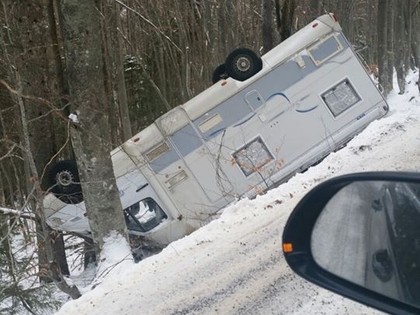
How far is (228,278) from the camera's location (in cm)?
533

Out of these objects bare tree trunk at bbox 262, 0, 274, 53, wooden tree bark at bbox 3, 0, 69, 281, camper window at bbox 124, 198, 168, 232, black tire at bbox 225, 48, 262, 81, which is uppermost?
wooden tree bark at bbox 3, 0, 69, 281

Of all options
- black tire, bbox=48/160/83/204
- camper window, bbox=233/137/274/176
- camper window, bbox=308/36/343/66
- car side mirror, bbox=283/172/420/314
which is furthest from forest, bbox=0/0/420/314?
car side mirror, bbox=283/172/420/314

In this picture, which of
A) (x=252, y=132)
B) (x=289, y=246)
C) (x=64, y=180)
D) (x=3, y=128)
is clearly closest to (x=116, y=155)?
(x=64, y=180)

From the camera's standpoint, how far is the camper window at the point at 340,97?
10711mm

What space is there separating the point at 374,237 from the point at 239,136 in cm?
835

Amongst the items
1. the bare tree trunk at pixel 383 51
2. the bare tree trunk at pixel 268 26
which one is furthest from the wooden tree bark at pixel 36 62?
the bare tree trunk at pixel 383 51

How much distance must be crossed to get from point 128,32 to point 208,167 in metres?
12.4

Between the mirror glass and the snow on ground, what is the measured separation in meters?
2.12

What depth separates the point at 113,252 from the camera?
7090 mm

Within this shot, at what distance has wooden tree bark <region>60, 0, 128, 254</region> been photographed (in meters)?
7.11

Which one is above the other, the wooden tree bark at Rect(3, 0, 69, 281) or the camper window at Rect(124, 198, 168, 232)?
the wooden tree bark at Rect(3, 0, 69, 281)

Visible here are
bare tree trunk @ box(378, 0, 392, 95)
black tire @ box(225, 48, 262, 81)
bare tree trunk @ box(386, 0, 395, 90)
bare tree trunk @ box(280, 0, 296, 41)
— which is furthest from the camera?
bare tree trunk @ box(386, 0, 395, 90)

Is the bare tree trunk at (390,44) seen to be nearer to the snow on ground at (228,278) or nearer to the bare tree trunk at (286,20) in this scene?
the bare tree trunk at (286,20)

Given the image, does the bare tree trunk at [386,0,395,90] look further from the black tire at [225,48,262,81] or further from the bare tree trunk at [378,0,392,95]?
the black tire at [225,48,262,81]
